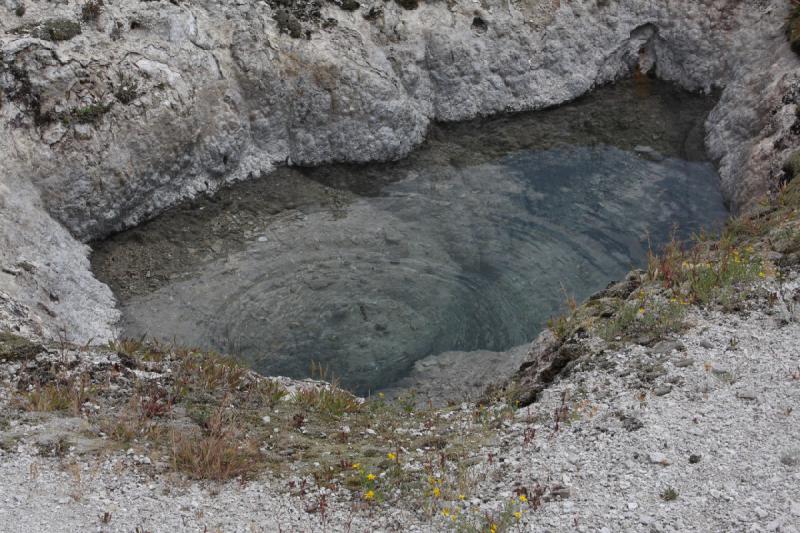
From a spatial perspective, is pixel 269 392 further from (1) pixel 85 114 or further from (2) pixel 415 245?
(1) pixel 85 114

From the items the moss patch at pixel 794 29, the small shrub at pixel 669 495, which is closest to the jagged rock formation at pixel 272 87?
the moss patch at pixel 794 29

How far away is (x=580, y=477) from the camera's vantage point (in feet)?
29.9

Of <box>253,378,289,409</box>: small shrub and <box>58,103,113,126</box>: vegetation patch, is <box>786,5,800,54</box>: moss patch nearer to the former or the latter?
<box>253,378,289,409</box>: small shrub

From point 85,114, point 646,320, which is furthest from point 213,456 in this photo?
point 85,114

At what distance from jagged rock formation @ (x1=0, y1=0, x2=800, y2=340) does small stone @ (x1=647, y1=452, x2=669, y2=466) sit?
38.8 feet

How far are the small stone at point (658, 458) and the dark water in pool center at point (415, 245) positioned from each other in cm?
763

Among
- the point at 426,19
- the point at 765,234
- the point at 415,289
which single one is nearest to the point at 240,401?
the point at 415,289

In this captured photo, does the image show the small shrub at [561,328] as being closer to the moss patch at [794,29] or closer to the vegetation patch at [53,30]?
the vegetation patch at [53,30]

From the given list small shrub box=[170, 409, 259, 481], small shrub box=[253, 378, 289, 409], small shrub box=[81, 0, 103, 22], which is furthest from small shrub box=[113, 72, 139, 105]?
small shrub box=[170, 409, 259, 481]

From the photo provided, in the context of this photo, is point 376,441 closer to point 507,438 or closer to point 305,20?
point 507,438

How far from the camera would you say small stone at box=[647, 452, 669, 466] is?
9.06m

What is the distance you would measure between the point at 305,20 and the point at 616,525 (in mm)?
19315

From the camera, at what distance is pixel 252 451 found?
10.0 meters

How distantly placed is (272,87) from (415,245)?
703cm
